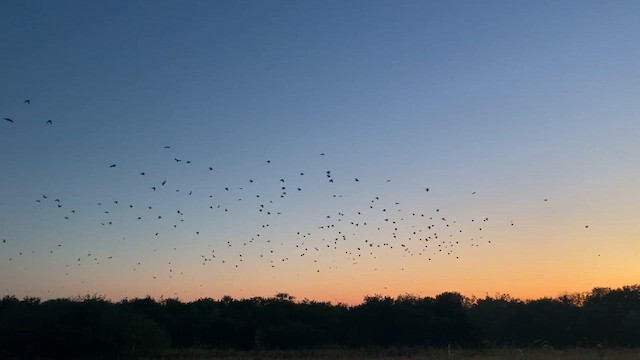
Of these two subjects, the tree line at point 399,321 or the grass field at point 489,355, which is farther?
the tree line at point 399,321

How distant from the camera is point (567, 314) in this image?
64500 mm

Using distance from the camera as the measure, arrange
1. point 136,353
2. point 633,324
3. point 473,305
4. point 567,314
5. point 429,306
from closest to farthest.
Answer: point 136,353 → point 633,324 → point 567,314 → point 429,306 → point 473,305

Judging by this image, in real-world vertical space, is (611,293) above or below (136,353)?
above

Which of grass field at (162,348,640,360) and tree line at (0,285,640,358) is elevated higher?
tree line at (0,285,640,358)

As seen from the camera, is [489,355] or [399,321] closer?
[489,355]

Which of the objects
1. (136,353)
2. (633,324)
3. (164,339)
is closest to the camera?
(136,353)

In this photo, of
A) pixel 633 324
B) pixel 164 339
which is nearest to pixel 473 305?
pixel 633 324

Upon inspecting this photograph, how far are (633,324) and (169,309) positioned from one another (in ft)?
151

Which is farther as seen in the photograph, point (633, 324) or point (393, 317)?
point (393, 317)

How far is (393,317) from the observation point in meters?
68.0

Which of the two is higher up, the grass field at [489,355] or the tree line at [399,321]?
the tree line at [399,321]

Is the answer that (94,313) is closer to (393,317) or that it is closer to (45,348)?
(45,348)

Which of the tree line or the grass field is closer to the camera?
the grass field

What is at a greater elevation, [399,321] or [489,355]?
[399,321]
